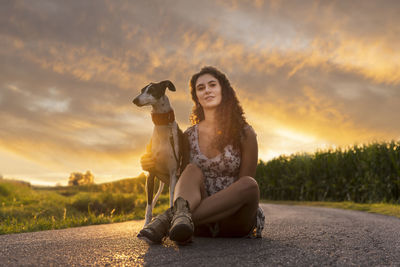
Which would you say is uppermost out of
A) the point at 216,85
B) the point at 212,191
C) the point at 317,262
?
the point at 216,85

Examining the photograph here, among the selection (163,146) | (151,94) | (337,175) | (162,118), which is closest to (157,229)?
(163,146)

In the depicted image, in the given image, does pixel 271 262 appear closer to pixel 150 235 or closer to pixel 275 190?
pixel 150 235

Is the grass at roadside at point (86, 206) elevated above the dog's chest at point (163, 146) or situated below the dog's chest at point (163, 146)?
below

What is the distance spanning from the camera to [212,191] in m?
3.81

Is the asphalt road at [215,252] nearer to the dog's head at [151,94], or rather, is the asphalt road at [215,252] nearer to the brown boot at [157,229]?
the brown boot at [157,229]

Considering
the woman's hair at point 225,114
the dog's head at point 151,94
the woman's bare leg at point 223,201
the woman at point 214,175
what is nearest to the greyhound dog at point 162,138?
the dog's head at point 151,94

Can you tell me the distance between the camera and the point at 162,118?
4496mm

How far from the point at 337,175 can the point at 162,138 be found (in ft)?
38.4

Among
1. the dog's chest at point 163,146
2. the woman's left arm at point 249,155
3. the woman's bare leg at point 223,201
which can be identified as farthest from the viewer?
the dog's chest at point 163,146

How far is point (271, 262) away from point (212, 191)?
137cm

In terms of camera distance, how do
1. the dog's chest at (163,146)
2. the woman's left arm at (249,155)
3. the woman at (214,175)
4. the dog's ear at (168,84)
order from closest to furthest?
the woman at (214,175) → the woman's left arm at (249,155) → the dog's chest at (163,146) → the dog's ear at (168,84)

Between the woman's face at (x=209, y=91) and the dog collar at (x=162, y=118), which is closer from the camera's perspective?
the woman's face at (x=209, y=91)

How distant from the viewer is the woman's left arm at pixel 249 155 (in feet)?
12.3

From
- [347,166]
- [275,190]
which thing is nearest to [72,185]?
[275,190]
